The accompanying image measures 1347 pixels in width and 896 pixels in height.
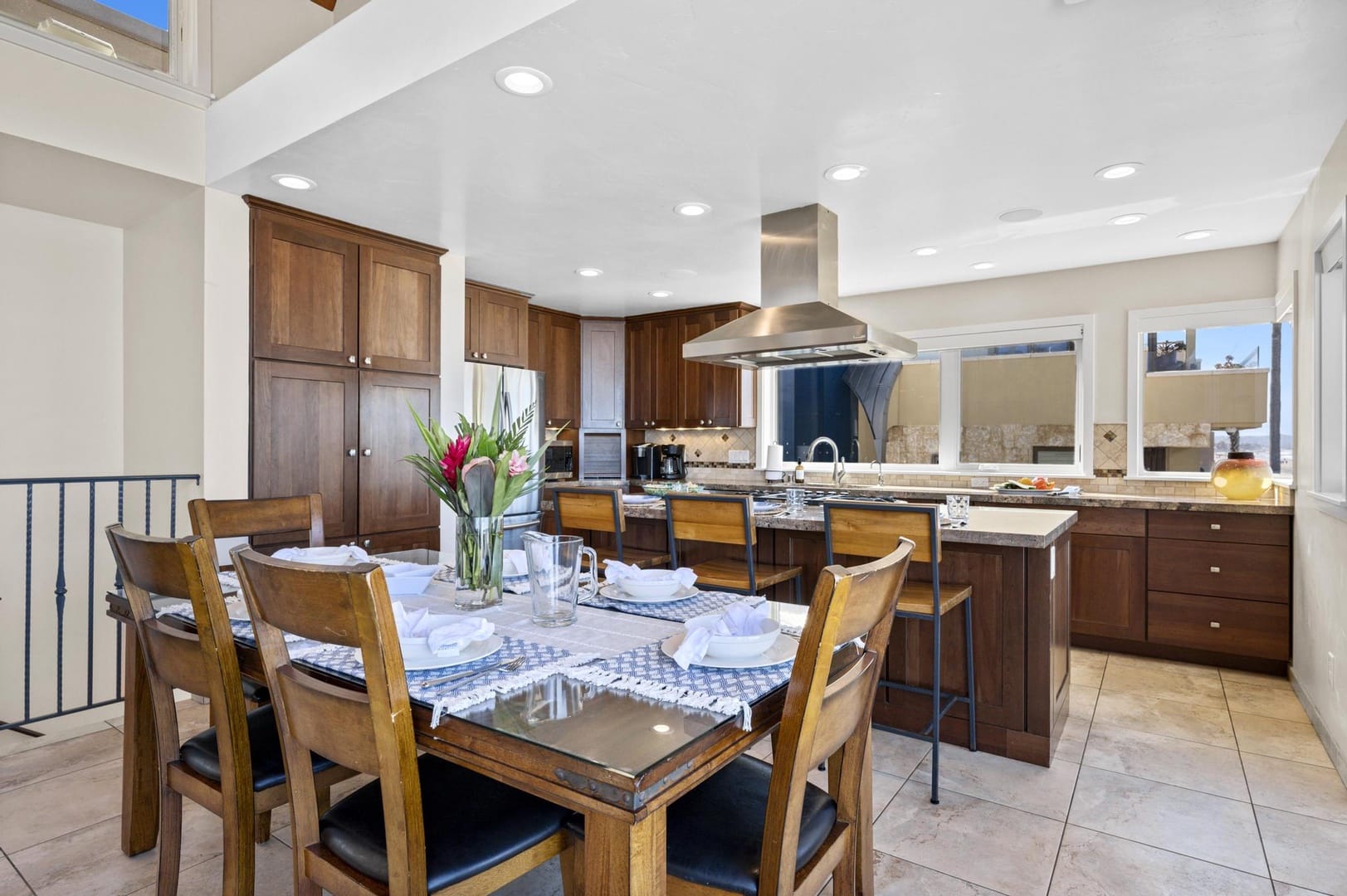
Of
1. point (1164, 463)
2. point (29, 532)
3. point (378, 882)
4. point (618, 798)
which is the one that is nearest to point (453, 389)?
point (29, 532)

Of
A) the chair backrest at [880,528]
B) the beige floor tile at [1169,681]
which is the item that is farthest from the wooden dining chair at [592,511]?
the beige floor tile at [1169,681]

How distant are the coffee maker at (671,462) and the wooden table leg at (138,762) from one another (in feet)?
14.9

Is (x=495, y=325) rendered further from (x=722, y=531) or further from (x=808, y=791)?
(x=808, y=791)

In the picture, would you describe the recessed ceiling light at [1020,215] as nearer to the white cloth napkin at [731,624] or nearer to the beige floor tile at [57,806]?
the white cloth napkin at [731,624]

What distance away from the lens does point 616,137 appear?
8.74 ft

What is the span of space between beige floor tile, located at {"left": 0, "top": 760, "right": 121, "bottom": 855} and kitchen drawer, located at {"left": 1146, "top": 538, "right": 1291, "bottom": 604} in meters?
4.74

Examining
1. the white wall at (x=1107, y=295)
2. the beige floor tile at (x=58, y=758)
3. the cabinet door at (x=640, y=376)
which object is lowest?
the beige floor tile at (x=58, y=758)

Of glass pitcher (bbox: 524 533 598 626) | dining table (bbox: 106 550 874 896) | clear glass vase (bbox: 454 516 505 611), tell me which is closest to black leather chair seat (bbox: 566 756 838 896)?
dining table (bbox: 106 550 874 896)

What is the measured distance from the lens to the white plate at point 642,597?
5.71 ft

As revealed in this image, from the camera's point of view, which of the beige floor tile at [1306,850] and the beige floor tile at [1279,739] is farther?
the beige floor tile at [1279,739]

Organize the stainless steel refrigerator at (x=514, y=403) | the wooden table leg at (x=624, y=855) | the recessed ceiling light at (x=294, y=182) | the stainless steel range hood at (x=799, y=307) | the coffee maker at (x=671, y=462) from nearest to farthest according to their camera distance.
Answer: the wooden table leg at (x=624, y=855) < the recessed ceiling light at (x=294, y=182) < the stainless steel range hood at (x=799, y=307) < the stainless steel refrigerator at (x=514, y=403) < the coffee maker at (x=671, y=462)

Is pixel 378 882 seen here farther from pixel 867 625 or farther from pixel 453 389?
pixel 453 389

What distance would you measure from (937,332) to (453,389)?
3469mm

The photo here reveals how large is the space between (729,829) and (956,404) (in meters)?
4.63
